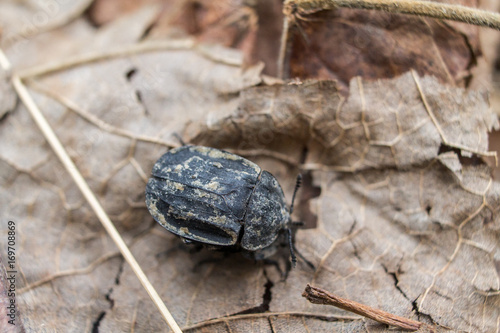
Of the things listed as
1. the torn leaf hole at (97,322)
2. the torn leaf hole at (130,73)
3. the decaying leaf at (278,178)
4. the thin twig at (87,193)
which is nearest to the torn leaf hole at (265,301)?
the decaying leaf at (278,178)

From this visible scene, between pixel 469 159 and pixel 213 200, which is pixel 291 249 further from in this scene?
pixel 469 159

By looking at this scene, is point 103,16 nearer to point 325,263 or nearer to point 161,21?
point 161,21

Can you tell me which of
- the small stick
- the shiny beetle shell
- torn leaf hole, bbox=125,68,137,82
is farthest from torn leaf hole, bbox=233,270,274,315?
torn leaf hole, bbox=125,68,137,82

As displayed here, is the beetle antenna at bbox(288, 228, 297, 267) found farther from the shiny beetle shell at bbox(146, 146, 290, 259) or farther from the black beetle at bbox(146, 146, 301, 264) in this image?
the shiny beetle shell at bbox(146, 146, 290, 259)

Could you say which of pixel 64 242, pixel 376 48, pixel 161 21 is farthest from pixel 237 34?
pixel 64 242

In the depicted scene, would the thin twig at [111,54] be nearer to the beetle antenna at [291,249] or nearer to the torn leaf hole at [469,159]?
the beetle antenna at [291,249]

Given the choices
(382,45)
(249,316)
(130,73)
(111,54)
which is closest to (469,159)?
(382,45)
